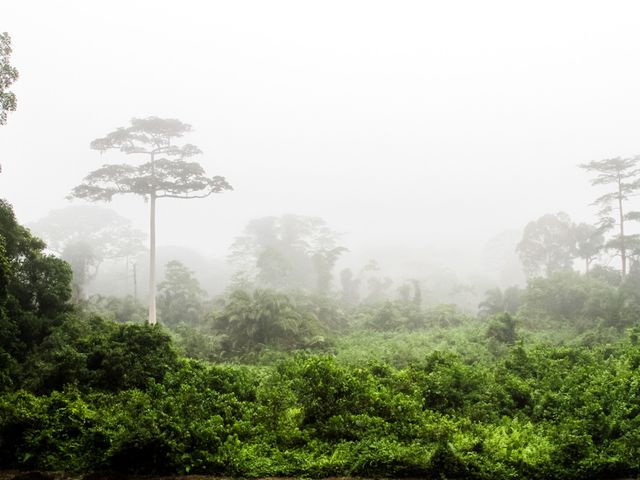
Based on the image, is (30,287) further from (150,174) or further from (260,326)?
(150,174)

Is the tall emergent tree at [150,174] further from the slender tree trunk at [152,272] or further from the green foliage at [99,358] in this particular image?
the green foliage at [99,358]

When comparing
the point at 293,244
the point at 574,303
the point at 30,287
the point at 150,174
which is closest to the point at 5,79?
the point at 30,287

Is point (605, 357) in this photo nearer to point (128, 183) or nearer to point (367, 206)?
point (128, 183)

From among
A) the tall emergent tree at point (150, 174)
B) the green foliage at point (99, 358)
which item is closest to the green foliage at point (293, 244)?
the tall emergent tree at point (150, 174)

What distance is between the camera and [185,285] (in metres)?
30.4

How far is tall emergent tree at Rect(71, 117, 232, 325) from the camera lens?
82.1 ft

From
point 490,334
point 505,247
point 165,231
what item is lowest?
point 490,334

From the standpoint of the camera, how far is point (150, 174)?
25750 mm

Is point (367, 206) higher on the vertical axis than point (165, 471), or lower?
higher

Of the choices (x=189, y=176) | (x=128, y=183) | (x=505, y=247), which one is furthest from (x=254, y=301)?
(x=505, y=247)

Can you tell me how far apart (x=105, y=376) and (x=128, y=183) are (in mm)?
17726

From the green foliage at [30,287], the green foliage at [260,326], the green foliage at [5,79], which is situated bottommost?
the green foliage at [260,326]

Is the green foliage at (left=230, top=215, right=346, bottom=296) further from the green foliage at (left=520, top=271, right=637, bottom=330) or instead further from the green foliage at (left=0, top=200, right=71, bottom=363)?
the green foliage at (left=0, top=200, right=71, bottom=363)

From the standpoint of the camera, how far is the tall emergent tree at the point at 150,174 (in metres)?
25.0
